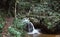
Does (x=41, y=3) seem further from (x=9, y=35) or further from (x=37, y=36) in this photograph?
(x=9, y=35)

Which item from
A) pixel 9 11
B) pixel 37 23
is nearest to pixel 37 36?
pixel 37 23

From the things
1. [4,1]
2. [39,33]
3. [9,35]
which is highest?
[4,1]

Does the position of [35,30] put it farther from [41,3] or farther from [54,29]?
[41,3]

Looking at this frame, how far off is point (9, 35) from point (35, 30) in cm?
449

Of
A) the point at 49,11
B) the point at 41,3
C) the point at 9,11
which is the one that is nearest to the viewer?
the point at 9,11

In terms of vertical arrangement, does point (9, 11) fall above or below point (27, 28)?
above

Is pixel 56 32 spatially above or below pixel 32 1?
below

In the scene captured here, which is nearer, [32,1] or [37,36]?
[37,36]

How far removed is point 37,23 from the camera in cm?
1486

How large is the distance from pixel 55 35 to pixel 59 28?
1.00 m

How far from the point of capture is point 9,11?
50.4 ft

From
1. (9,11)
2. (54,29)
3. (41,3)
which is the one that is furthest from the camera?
(41,3)

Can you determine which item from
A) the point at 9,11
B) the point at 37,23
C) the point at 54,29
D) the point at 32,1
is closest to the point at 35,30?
the point at 37,23

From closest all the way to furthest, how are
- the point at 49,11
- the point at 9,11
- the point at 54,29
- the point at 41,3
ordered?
1. the point at 54,29
2. the point at 9,11
3. the point at 49,11
4. the point at 41,3
